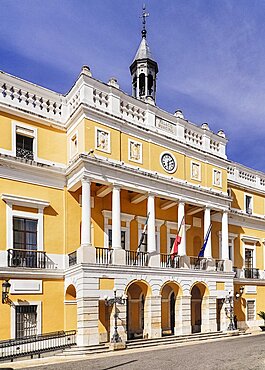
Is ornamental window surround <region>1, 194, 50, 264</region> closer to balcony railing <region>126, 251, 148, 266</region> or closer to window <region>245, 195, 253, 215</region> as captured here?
balcony railing <region>126, 251, 148, 266</region>

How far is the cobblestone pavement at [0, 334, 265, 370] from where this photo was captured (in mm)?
13680

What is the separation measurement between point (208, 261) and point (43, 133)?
10517 millimetres

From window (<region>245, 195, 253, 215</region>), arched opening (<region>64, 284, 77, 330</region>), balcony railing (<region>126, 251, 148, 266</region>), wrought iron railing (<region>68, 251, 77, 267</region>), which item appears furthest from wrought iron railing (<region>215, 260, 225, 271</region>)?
wrought iron railing (<region>68, 251, 77, 267</region>)

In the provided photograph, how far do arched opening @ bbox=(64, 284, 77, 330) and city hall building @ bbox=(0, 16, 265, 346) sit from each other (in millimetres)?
42

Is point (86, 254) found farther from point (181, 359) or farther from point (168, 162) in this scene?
point (168, 162)

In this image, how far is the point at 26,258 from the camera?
18.6m

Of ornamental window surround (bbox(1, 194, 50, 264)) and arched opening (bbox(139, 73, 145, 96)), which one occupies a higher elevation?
arched opening (bbox(139, 73, 145, 96))

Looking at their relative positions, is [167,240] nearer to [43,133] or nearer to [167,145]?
[167,145]

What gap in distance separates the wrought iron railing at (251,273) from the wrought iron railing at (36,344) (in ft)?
45.2

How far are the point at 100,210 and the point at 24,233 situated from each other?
156 inches

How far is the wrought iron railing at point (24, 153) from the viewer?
63.5ft

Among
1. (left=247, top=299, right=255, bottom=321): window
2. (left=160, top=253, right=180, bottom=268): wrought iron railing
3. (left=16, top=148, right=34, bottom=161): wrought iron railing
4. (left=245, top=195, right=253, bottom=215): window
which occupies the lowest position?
(left=247, top=299, right=255, bottom=321): window

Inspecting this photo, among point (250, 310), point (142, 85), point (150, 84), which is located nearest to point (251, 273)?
point (250, 310)

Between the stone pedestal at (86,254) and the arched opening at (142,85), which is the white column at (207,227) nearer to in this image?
the stone pedestal at (86,254)
